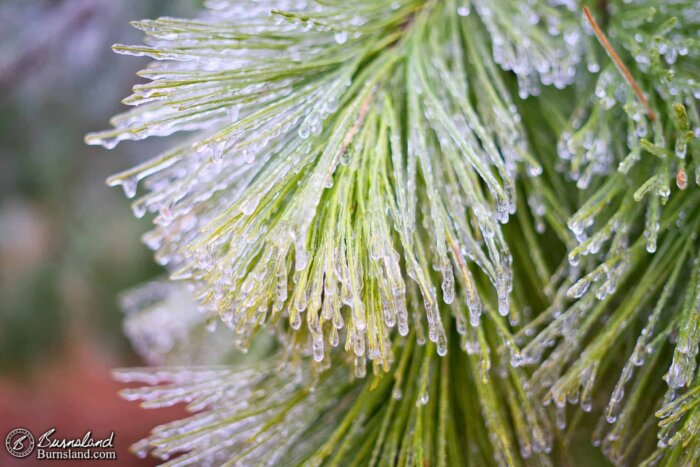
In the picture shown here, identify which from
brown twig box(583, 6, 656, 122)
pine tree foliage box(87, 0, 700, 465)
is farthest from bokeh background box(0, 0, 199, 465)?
brown twig box(583, 6, 656, 122)

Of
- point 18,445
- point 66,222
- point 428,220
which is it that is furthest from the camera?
point 66,222

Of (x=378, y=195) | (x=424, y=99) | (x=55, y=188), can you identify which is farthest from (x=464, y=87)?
(x=55, y=188)

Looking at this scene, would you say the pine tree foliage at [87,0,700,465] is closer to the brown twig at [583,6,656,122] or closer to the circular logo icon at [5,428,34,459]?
the brown twig at [583,6,656,122]

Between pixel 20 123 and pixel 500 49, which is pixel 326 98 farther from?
pixel 20 123

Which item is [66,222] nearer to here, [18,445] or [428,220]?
[18,445]

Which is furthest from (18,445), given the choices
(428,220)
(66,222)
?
(66,222)

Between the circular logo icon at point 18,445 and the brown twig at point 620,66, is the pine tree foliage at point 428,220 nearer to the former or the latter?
the brown twig at point 620,66
